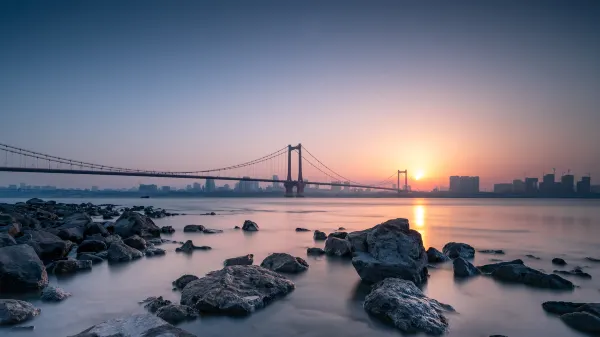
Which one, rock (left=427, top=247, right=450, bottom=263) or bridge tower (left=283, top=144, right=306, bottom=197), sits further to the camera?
bridge tower (left=283, top=144, right=306, bottom=197)

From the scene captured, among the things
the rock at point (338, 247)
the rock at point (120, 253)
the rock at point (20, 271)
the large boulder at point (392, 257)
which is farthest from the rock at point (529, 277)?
the rock at point (20, 271)

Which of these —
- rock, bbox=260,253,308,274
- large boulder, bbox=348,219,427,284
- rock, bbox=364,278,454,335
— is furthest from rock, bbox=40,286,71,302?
large boulder, bbox=348,219,427,284

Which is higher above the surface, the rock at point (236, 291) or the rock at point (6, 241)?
the rock at point (6, 241)

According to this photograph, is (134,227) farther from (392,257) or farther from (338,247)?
(392,257)

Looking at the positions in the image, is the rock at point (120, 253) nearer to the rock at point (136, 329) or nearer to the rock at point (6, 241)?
the rock at point (6, 241)

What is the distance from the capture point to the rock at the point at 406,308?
520 cm

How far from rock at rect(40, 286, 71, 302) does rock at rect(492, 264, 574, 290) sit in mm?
8591

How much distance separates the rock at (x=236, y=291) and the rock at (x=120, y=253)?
4435mm

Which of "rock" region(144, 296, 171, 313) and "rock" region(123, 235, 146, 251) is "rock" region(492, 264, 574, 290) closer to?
"rock" region(144, 296, 171, 313)

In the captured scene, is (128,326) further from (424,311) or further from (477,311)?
(477,311)

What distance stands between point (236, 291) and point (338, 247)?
18.3 ft

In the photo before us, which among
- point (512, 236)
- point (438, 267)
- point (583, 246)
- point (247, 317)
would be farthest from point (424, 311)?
point (512, 236)

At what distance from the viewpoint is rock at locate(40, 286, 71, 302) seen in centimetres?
640

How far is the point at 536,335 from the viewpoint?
203 inches
